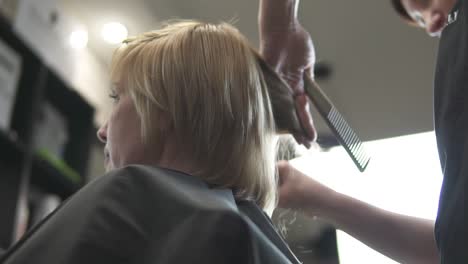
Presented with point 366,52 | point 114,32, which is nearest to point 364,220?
point 366,52

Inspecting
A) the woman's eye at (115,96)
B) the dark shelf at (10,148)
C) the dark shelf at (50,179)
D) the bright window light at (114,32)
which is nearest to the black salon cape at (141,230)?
the woman's eye at (115,96)

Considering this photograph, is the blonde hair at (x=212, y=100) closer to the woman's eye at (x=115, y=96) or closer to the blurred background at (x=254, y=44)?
the woman's eye at (x=115, y=96)

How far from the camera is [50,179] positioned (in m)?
2.12

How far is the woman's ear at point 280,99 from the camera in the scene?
1.05 meters

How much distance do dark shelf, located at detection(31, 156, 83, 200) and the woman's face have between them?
110 centimetres

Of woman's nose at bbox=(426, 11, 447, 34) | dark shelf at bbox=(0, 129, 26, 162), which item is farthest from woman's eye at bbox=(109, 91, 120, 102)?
dark shelf at bbox=(0, 129, 26, 162)

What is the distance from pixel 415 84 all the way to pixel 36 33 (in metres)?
1.32

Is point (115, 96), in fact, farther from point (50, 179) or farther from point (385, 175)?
point (50, 179)

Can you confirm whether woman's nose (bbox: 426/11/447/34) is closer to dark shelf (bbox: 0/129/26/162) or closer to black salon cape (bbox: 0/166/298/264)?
black salon cape (bbox: 0/166/298/264)

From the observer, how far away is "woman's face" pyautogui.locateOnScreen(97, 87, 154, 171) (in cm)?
94

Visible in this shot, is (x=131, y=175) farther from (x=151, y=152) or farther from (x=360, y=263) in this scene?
(x=360, y=263)

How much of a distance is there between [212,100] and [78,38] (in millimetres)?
1578

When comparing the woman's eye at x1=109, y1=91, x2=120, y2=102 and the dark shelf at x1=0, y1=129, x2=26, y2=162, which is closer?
the woman's eye at x1=109, y1=91, x2=120, y2=102

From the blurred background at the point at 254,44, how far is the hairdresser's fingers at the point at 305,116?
2cm
